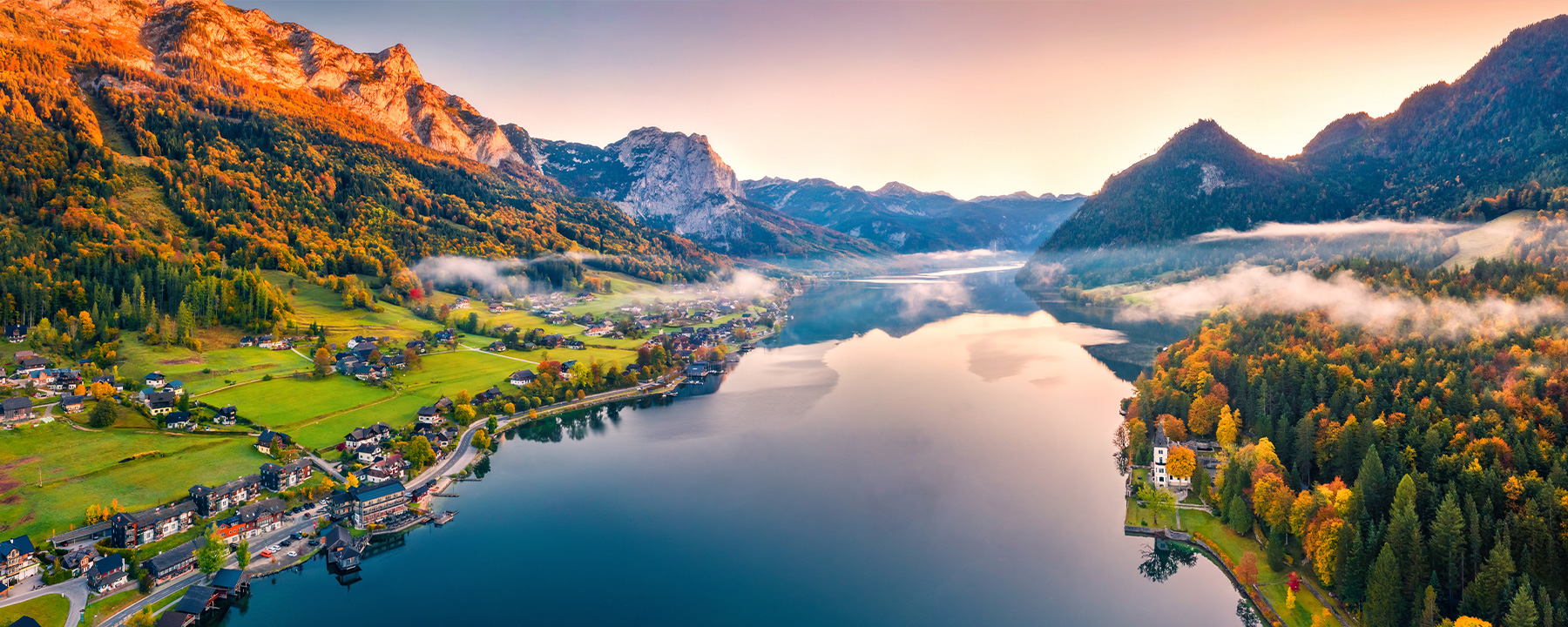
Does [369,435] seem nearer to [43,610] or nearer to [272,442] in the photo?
[272,442]

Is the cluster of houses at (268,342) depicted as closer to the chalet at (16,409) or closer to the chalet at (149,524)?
the chalet at (16,409)

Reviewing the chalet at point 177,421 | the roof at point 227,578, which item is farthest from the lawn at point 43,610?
the chalet at point 177,421

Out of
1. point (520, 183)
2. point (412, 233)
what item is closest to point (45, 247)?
point (412, 233)

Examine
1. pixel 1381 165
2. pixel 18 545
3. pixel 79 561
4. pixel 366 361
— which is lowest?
pixel 79 561

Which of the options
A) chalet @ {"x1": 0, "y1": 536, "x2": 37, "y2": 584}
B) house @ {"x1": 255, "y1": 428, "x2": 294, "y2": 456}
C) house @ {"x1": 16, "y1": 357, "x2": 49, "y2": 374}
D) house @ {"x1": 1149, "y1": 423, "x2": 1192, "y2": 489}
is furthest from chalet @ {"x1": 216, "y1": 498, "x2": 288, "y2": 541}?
house @ {"x1": 1149, "y1": 423, "x2": 1192, "y2": 489}

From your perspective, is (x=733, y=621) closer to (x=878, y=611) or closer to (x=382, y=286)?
(x=878, y=611)

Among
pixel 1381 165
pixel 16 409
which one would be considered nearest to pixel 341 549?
pixel 16 409
